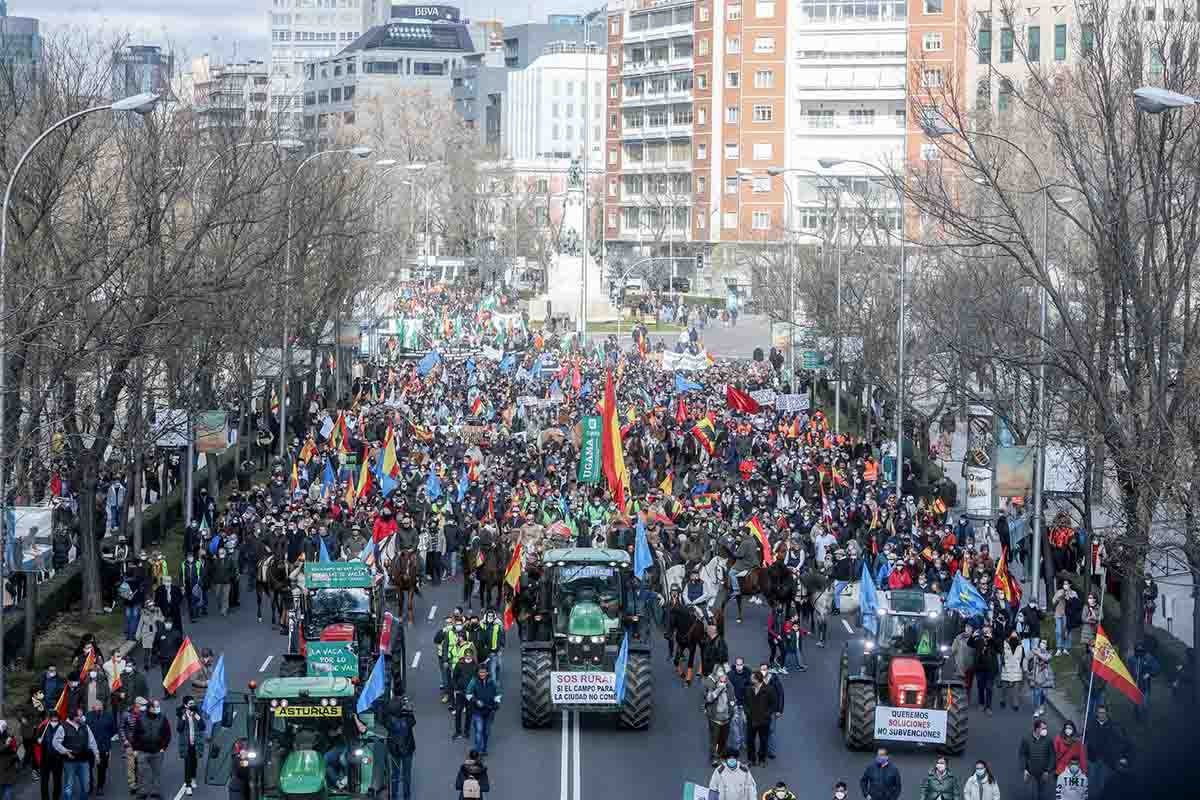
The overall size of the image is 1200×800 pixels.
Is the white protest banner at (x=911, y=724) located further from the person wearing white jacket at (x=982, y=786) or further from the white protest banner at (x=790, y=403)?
the white protest banner at (x=790, y=403)

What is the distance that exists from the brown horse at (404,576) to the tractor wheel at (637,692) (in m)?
8.08

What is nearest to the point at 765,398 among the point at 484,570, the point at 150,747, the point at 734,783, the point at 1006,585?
the point at 484,570

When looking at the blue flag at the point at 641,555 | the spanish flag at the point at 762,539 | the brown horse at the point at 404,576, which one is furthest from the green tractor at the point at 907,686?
the spanish flag at the point at 762,539

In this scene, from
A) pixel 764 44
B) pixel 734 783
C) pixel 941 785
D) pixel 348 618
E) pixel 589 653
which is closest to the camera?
pixel 734 783

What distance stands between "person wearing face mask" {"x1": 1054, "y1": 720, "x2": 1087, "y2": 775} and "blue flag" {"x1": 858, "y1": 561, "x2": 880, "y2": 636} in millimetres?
2913

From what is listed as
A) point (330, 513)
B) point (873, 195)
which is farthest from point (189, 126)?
point (873, 195)

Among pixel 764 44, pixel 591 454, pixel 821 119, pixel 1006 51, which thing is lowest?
pixel 591 454

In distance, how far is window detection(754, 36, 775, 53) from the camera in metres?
130

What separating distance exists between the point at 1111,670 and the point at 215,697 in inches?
385

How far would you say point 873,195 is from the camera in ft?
365

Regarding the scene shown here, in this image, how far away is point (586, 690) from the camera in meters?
23.5

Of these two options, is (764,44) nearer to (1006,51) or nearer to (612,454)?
(1006,51)

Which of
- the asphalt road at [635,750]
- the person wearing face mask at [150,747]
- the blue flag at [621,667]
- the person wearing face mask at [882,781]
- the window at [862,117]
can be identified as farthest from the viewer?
the window at [862,117]

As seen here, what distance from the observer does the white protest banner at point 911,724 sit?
22.5 metres
